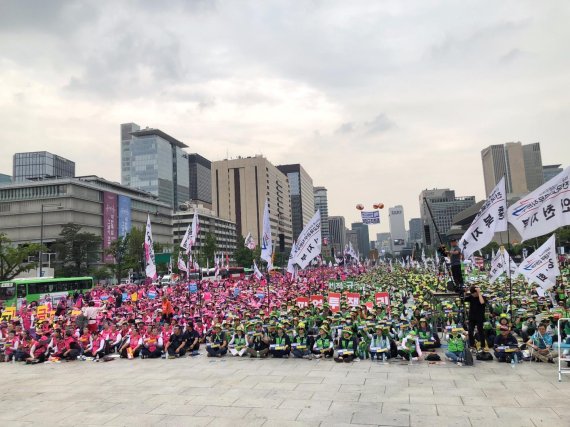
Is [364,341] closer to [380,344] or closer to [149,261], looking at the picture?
[380,344]

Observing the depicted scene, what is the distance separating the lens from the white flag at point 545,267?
14438 millimetres

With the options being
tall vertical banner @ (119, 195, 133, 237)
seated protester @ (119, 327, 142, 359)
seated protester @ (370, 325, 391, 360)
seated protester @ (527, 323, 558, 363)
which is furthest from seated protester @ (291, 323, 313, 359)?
tall vertical banner @ (119, 195, 133, 237)

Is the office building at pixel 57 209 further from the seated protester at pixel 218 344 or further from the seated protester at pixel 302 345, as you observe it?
the seated protester at pixel 302 345

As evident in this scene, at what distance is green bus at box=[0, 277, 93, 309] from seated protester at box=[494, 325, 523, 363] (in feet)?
114

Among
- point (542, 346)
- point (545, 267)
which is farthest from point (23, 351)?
point (545, 267)

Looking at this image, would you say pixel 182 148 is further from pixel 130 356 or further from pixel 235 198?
pixel 130 356

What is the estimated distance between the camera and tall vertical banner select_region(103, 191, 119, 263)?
8744 cm

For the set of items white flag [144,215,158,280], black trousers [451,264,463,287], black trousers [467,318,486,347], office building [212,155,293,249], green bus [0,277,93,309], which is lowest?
black trousers [467,318,486,347]

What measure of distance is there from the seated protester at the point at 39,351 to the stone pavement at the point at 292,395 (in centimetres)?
213

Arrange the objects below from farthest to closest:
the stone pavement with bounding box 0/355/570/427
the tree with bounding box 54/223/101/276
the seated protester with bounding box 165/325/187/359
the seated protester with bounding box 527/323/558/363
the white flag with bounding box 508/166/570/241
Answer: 1. the tree with bounding box 54/223/101/276
2. the seated protester with bounding box 165/325/187/359
3. the seated protester with bounding box 527/323/558/363
4. the white flag with bounding box 508/166/570/241
5. the stone pavement with bounding box 0/355/570/427

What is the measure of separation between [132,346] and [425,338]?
10910 mm

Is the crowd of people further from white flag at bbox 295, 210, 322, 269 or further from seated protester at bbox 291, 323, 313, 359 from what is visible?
white flag at bbox 295, 210, 322, 269

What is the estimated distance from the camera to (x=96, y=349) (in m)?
16.4

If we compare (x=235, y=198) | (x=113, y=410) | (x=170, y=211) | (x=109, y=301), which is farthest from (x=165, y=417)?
(x=235, y=198)
